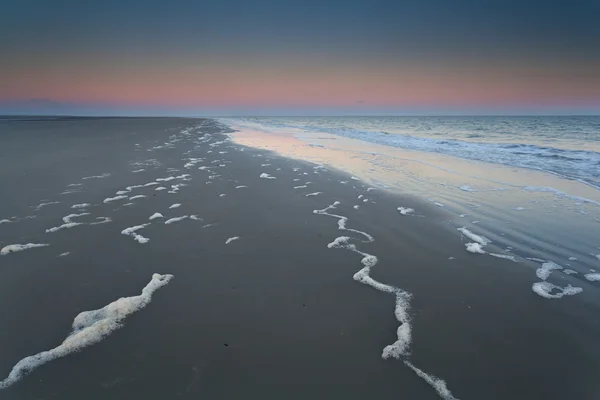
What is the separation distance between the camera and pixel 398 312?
402 cm

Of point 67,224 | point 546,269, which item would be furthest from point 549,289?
point 67,224

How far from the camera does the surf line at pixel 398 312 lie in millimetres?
3000

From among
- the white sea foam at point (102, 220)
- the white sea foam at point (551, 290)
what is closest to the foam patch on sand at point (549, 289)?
the white sea foam at point (551, 290)

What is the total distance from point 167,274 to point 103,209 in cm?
400

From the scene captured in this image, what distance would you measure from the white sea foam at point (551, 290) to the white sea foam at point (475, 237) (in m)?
1.51

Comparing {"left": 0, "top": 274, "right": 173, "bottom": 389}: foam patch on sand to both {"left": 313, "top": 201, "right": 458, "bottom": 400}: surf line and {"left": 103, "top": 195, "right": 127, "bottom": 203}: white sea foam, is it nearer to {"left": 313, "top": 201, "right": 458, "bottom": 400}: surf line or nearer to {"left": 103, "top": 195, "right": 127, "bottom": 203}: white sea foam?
{"left": 313, "top": 201, "right": 458, "bottom": 400}: surf line

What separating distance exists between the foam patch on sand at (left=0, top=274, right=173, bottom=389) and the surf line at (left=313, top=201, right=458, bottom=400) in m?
2.82

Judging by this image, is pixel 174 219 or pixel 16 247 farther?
pixel 174 219

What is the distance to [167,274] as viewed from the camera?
4.81 metres

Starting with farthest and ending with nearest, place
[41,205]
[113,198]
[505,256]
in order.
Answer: [113,198] → [41,205] → [505,256]

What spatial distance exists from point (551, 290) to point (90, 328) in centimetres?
569

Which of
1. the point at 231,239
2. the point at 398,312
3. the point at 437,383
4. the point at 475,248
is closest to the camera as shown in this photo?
the point at 437,383

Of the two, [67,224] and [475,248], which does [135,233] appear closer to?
[67,224]

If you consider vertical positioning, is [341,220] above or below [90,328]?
below
